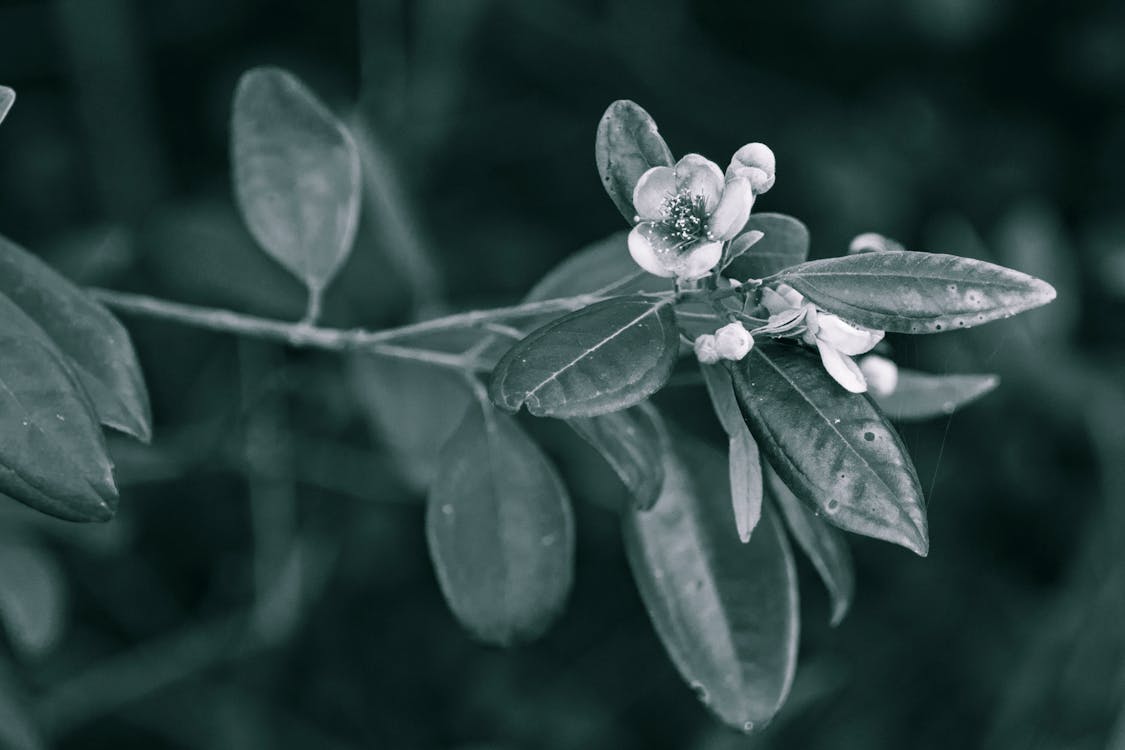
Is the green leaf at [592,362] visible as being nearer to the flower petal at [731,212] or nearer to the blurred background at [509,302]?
the flower petal at [731,212]

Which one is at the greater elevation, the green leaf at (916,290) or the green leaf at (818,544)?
the green leaf at (916,290)

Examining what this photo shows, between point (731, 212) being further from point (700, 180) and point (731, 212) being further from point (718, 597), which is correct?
point (718, 597)

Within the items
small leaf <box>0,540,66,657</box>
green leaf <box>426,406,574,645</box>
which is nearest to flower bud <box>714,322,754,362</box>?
green leaf <box>426,406,574,645</box>

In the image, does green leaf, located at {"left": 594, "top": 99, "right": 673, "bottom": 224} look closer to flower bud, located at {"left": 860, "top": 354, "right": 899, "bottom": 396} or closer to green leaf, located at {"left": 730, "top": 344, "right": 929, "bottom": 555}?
green leaf, located at {"left": 730, "top": 344, "right": 929, "bottom": 555}

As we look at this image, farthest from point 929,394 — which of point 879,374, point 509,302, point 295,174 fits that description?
point 509,302

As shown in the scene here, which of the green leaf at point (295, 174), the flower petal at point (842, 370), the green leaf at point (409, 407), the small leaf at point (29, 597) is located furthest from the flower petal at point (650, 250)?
the small leaf at point (29, 597)

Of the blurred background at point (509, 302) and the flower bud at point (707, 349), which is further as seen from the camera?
the blurred background at point (509, 302)
